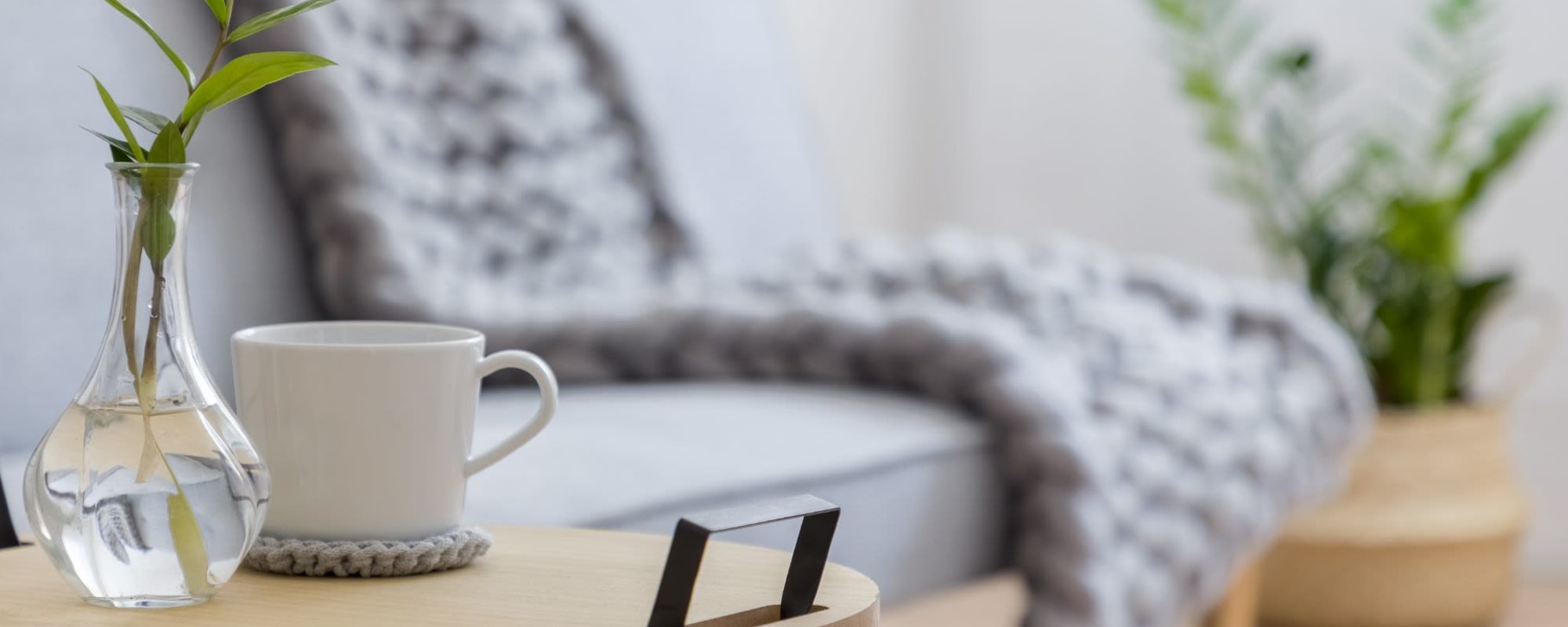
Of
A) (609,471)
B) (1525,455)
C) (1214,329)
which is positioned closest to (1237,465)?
(1214,329)

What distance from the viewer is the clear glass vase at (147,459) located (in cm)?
43

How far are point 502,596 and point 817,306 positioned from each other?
0.75 metres

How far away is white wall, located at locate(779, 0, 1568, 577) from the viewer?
6.82 ft

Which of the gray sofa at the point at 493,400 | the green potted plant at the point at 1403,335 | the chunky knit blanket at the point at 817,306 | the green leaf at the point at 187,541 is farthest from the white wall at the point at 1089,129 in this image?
the green leaf at the point at 187,541

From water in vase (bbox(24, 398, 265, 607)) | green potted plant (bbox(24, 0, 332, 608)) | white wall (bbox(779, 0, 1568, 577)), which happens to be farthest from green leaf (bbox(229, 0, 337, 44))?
white wall (bbox(779, 0, 1568, 577))

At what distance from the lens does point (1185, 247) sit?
2340 millimetres

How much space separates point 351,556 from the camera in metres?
0.48

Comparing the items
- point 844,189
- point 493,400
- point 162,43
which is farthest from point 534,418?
point 844,189

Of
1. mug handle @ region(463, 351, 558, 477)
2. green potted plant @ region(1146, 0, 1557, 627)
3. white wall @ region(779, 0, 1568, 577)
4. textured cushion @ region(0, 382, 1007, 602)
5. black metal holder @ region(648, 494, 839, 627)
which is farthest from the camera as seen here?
white wall @ region(779, 0, 1568, 577)

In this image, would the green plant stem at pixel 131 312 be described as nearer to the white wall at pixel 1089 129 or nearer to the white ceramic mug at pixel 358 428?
the white ceramic mug at pixel 358 428

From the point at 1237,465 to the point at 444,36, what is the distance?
688mm

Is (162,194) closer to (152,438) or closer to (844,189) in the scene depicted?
(152,438)

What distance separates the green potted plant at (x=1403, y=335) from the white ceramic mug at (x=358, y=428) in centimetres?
143

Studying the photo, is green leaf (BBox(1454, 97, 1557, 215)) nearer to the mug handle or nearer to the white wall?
the white wall
